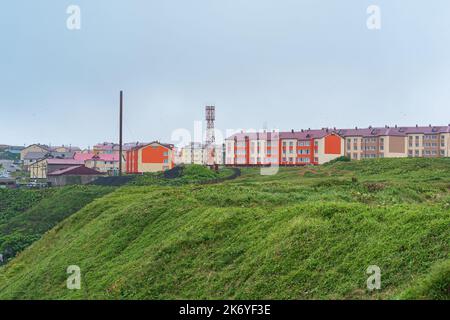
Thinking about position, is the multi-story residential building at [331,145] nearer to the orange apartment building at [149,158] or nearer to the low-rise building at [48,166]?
the orange apartment building at [149,158]

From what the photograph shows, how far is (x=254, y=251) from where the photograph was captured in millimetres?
11930

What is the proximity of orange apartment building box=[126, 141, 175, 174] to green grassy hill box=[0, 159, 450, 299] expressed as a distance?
37.9m

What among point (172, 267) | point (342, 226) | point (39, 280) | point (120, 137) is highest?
point (120, 137)

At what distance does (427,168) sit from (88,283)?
26280 mm

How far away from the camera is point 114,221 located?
18203 millimetres

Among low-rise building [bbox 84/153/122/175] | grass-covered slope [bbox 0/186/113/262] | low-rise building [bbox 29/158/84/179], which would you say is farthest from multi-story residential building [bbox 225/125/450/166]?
grass-covered slope [bbox 0/186/113/262]

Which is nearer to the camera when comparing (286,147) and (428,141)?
(286,147)

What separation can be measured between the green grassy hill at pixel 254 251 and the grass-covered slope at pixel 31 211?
849 cm

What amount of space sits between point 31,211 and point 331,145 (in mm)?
36518

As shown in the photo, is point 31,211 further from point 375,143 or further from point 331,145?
point 375,143

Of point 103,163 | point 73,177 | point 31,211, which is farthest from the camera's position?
point 103,163

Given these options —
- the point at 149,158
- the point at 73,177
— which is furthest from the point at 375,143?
the point at 73,177
